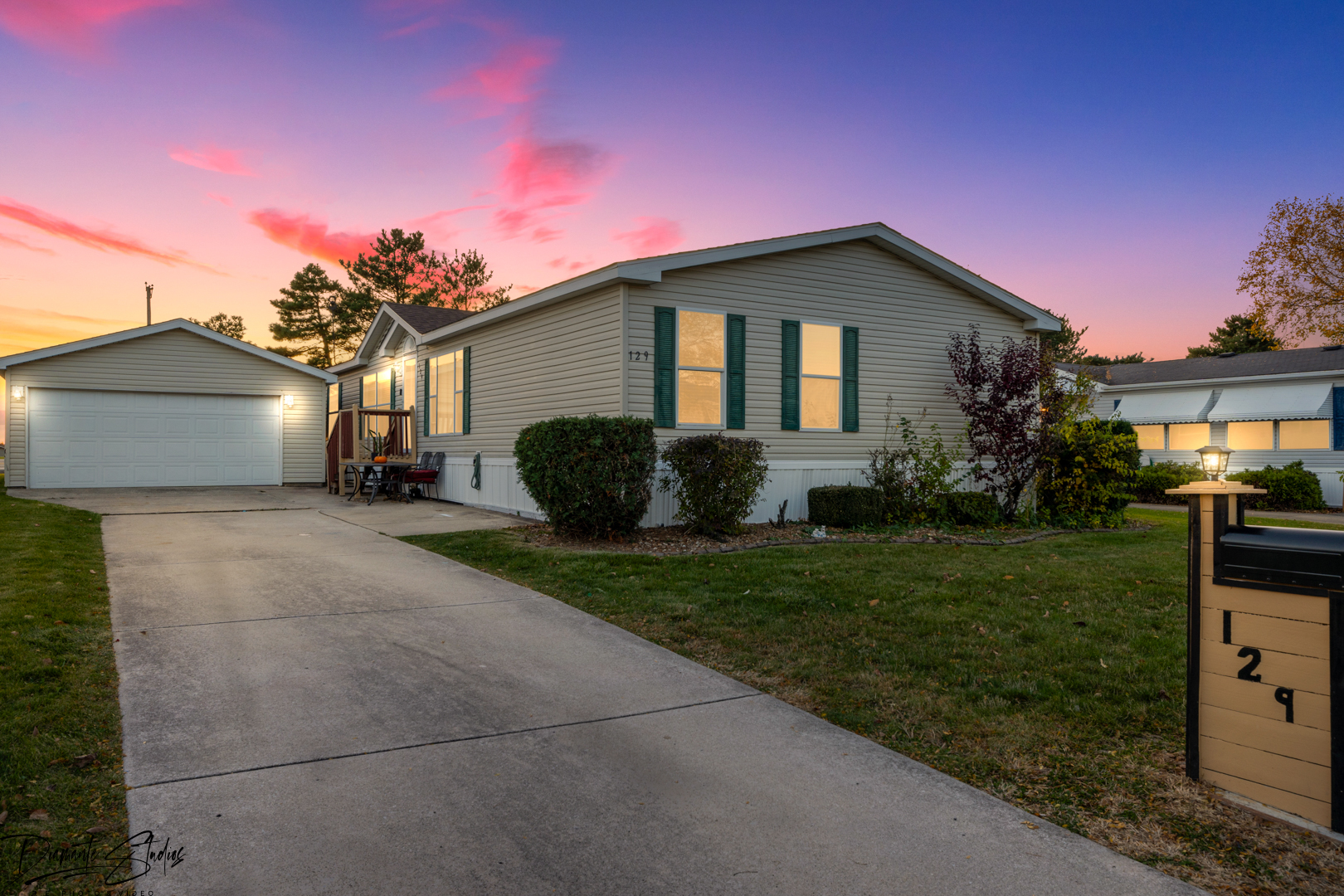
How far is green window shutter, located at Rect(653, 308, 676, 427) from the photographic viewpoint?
32.1 feet

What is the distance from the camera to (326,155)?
607 inches

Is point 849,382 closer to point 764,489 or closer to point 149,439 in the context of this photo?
point 764,489

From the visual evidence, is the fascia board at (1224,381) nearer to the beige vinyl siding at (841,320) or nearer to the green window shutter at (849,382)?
the beige vinyl siding at (841,320)

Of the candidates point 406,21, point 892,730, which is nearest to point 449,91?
point 406,21

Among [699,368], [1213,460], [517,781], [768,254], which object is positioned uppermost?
[768,254]

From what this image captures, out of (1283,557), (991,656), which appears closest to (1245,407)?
(991,656)

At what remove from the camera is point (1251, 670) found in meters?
2.63

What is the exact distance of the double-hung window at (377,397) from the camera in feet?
61.0

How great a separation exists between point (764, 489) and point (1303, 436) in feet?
58.3

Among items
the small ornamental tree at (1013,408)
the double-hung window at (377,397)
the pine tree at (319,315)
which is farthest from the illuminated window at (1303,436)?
the pine tree at (319,315)

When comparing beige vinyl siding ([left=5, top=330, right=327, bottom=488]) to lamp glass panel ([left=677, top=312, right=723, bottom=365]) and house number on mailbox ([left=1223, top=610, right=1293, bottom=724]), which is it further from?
house number on mailbox ([left=1223, top=610, right=1293, bottom=724])

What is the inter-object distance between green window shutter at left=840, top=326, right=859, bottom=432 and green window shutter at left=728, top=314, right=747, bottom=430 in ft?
5.92

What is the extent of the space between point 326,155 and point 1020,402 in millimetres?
14552

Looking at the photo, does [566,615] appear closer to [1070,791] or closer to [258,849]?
[258,849]
